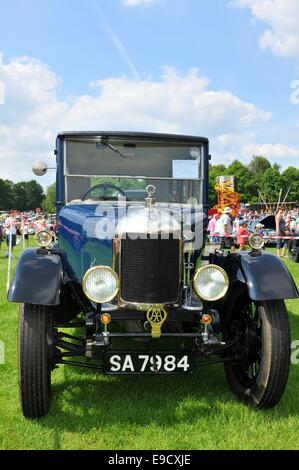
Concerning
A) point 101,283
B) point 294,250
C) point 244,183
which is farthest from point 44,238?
point 244,183

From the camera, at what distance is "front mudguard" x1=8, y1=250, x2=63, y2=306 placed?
Answer: 2863mm

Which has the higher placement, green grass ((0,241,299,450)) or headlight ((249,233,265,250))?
headlight ((249,233,265,250))

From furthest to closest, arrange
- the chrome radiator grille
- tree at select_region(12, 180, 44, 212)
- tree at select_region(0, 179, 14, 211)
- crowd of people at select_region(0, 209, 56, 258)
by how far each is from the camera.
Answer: tree at select_region(12, 180, 44, 212) → tree at select_region(0, 179, 14, 211) → crowd of people at select_region(0, 209, 56, 258) → the chrome radiator grille

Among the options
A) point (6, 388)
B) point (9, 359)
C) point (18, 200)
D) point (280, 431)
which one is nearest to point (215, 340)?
point (280, 431)

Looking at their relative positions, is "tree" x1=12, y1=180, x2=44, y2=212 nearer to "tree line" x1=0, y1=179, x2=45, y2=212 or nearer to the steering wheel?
"tree line" x1=0, y1=179, x2=45, y2=212

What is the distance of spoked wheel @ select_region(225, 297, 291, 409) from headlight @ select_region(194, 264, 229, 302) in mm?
397

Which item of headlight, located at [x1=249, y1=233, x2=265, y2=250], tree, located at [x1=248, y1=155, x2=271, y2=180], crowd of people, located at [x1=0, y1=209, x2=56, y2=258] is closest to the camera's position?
headlight, located at [x1=249, y1=233, x2=265, y2=250]

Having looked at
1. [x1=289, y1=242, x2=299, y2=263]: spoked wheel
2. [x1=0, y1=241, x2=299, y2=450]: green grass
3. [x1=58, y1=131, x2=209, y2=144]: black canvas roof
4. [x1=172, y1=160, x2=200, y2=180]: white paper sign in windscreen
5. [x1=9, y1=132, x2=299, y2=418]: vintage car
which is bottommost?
[x1=0, y1=241, x2=299, y2=450]: green grass

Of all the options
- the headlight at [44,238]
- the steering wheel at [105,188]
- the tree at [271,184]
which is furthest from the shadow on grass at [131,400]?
the tree at [271,184]

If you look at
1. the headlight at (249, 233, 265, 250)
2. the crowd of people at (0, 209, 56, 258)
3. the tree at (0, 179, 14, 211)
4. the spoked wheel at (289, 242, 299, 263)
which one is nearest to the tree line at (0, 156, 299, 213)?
the tree at (0, 179, 14, 211)

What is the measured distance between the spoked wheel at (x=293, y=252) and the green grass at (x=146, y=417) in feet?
29.0

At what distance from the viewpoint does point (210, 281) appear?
2969 mm

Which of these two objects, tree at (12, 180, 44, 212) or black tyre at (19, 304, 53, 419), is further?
tree at (12, 180, 44, 212)
